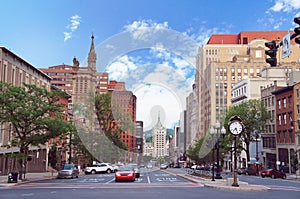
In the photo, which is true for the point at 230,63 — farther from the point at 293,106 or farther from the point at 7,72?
the point at 7,72

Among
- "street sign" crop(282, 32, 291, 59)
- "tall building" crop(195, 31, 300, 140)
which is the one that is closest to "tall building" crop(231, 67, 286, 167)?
"tall building" crop(195, 31, 300, 140)

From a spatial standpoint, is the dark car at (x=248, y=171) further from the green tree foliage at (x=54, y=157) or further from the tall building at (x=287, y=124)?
the green tree foliage at (x=54, y=157)

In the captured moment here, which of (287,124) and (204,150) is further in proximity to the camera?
(287,124)

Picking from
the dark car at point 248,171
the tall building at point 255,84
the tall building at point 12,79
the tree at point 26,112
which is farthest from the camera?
the tall building at point 255,84

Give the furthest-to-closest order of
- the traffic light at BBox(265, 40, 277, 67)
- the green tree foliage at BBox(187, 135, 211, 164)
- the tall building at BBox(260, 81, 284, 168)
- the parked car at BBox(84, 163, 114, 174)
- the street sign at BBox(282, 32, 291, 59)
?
1. the tall building at BBox(260, 81, 284, 168)
2. the parked car at BBox(84, 163, 114, 174)
3. the green tree foliage at BBox(187, 135, 211, 164)
4. the traffic light at BBox(265, 40, 277, 67)
5. the street sign at BBox(282, 32, 291, 59)

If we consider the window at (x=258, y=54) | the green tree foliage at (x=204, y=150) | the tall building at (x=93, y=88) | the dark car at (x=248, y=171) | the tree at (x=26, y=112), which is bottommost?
the dark car at (x=248, y=171)

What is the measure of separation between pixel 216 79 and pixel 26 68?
270ft

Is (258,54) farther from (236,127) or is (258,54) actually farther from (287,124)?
(236,127)

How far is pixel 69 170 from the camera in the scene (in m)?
40.1

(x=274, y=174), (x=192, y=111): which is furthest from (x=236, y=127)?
(x=192, y=111)

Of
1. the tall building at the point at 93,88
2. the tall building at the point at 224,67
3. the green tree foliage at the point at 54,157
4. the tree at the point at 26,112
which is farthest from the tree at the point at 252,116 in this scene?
the tall building at the point at 224,67

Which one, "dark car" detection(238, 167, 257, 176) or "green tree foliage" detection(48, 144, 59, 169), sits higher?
"green tree foliage" detection(48, 144, 59, 169)

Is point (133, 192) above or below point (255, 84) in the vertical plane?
below

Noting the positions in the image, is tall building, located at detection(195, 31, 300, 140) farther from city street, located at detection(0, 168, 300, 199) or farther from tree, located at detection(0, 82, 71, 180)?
city street, located at detection(0, 168, 300, 199)
